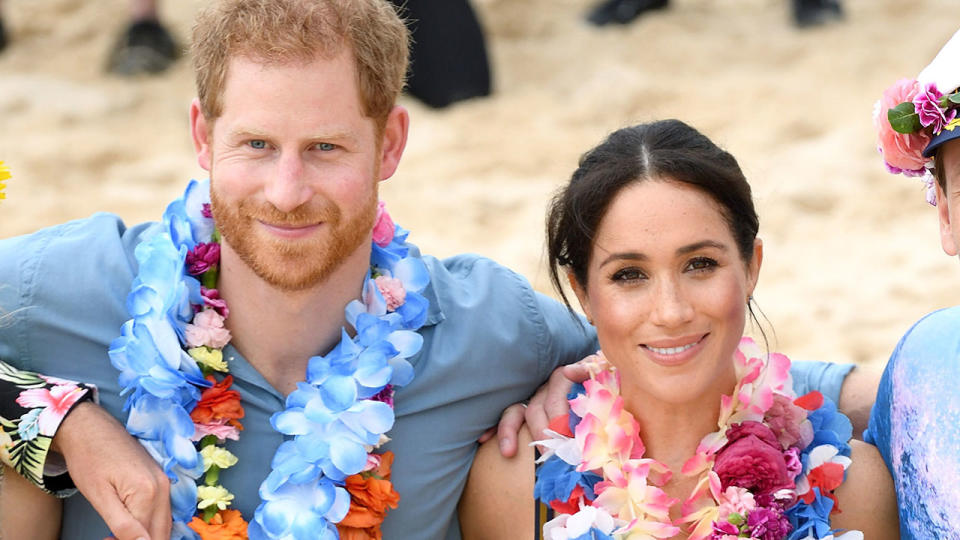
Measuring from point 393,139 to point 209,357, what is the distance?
655 millimetres

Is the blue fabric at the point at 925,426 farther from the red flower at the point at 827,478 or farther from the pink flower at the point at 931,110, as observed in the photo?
the pink flower at the point at 931,110

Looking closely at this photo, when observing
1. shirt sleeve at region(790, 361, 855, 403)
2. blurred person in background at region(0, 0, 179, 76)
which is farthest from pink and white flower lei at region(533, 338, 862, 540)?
blurred person in background at region(0, 0, 179, 76)

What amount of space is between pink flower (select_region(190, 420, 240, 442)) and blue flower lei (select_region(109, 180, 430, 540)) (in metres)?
0.03

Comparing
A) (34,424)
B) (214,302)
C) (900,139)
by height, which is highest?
(900,139)

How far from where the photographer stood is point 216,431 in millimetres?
2846

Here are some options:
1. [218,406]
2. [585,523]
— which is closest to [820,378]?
[585,523]

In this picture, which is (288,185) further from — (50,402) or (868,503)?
(868,503)

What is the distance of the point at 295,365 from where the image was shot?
9.81ft

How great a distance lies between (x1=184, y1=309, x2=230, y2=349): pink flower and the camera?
291cm

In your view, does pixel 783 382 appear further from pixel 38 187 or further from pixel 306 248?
pixel 38 187

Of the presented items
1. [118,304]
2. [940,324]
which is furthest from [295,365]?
[940,324]

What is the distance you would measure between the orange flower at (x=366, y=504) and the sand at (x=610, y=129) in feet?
7.29

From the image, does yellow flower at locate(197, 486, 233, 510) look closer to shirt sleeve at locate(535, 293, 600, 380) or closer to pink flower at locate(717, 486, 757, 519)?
shirt sleeve at locate(535, 293, 600, 380)

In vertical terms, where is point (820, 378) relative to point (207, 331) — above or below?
below
